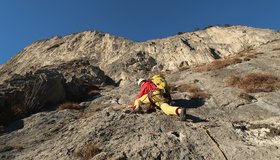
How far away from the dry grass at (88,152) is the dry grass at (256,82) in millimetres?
9212

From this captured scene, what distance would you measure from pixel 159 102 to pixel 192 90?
421 centimetres

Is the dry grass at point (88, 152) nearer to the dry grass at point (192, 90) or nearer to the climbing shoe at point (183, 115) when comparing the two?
the climbing shoe at point (183, 115)

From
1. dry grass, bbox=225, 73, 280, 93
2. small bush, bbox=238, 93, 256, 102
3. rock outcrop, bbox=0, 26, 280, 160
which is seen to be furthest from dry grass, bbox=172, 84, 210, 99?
dry grass, bbox=225, 73, 280, 93

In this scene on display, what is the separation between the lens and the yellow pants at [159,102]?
43.6ft

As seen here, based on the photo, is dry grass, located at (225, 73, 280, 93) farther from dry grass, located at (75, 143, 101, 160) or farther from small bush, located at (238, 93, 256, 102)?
dry grass, located at (75, 143, 101, 160)

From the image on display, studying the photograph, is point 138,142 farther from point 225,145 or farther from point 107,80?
point 107,80

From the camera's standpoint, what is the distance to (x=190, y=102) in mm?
16078

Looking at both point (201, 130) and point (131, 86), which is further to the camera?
point (131, 86)

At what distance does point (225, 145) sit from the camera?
417 inches

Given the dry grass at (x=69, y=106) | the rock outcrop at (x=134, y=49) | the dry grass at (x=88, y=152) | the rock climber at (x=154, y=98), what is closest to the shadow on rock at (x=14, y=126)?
the dry grass at (x=69, y=106)

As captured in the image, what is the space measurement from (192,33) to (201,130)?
1609 inches

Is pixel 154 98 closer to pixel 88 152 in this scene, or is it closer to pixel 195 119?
pixel 195 119

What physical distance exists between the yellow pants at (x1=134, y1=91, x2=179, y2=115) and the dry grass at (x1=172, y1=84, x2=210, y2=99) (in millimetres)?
3164

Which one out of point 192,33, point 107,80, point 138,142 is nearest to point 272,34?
point 192,33
